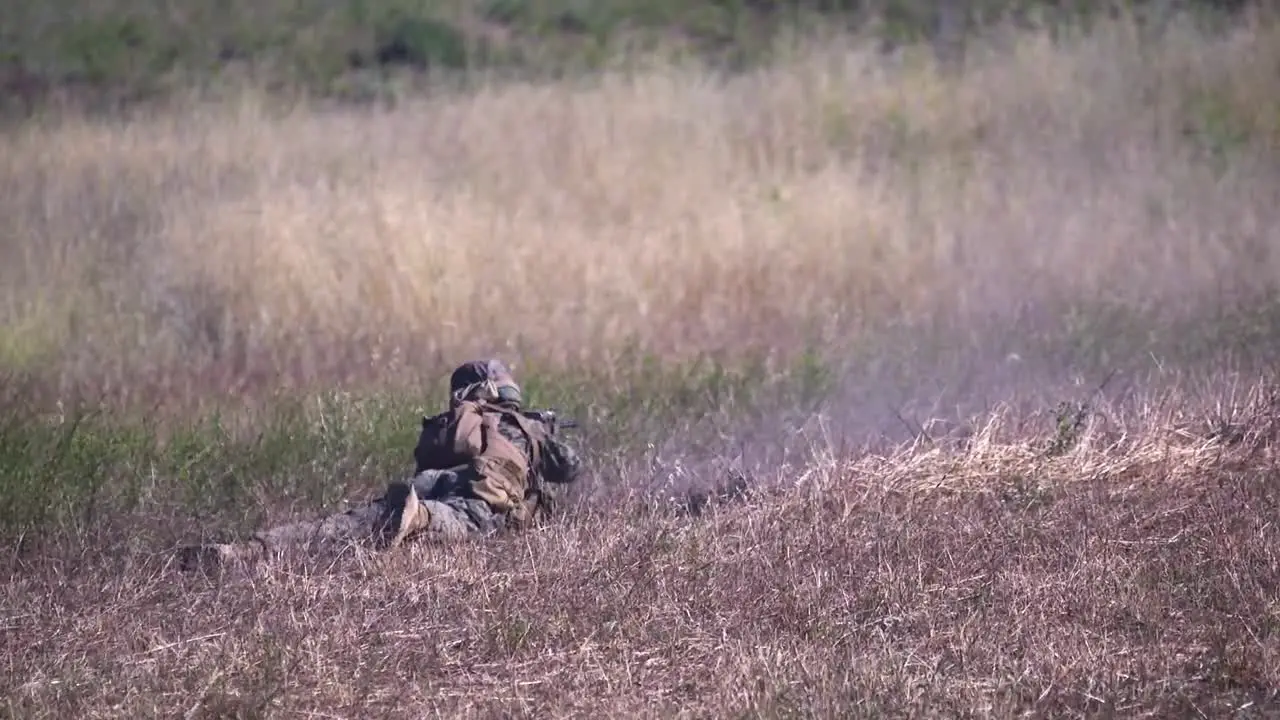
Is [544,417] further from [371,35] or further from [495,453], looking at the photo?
[371,35]

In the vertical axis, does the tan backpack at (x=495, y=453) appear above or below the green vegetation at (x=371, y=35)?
below

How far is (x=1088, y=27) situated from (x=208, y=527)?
12445mm

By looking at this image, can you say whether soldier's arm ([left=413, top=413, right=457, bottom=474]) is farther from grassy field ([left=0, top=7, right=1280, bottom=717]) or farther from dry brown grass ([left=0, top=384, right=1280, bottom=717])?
dry brown grass ([left=0, top=384, right=1280, bottom=717])

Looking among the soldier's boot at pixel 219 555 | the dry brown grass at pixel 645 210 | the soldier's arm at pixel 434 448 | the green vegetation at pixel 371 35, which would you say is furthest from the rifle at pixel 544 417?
the green vegetation at pixel 371 35

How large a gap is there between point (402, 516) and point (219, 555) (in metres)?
0.70

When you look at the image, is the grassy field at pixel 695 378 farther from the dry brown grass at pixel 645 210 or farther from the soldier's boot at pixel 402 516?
the soldier's boot at pixel 402 516

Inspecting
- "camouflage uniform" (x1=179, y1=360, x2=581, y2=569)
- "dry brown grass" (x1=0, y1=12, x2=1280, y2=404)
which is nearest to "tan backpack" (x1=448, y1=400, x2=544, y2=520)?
"camouflage uniform" (x1=179, y1=360, x2=581, y2=569)

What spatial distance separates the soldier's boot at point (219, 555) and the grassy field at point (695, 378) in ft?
0.47

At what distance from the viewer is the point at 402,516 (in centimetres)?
596

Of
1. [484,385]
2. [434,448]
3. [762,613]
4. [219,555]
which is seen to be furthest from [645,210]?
[762,613]

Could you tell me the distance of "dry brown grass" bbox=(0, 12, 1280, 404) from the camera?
34.3ft

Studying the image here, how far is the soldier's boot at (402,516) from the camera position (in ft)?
19.5

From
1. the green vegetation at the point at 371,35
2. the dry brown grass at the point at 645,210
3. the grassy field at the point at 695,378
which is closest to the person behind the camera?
the grassy field at the point at 695,378

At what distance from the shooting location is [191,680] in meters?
4.57
